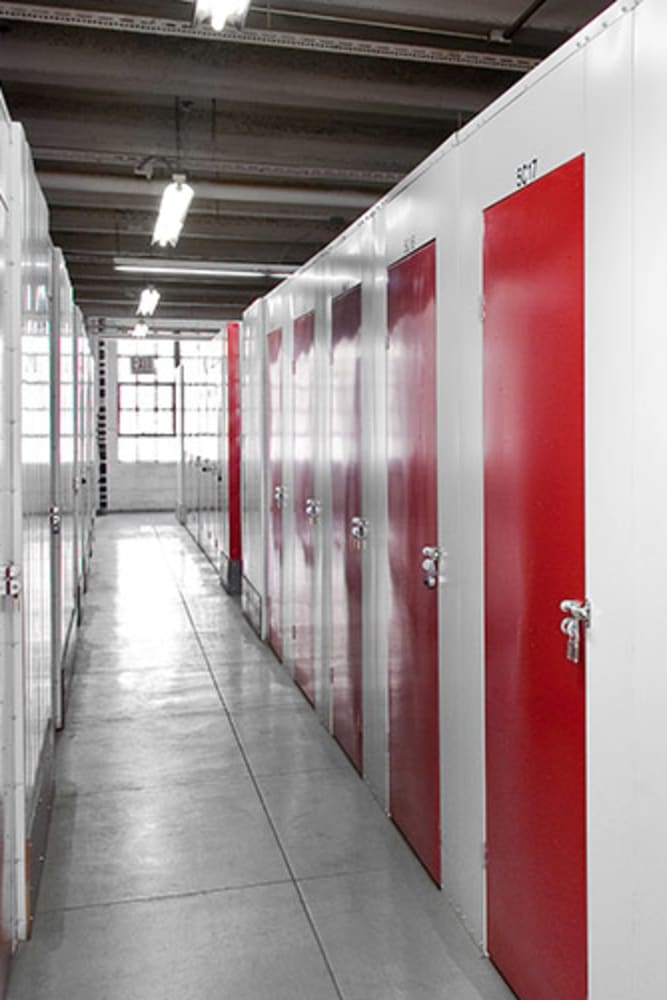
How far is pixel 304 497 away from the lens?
5695 mm

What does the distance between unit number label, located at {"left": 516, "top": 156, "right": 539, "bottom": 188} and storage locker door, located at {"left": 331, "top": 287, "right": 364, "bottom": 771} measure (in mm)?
1793

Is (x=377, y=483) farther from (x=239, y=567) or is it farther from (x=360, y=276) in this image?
(x=239, y=567)

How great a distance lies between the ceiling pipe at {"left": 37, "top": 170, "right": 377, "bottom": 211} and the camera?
25.1 feet

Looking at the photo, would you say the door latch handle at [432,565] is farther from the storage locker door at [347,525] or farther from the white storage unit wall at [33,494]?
the white storage unit wall at [33,494]

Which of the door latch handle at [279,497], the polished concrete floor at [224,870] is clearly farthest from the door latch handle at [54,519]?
the door latch handle at [279,497]

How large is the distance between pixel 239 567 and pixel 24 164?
6756mm

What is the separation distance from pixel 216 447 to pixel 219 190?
3.35 meters

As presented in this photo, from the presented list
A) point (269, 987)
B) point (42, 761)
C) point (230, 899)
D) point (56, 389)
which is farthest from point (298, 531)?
point (269, 987)

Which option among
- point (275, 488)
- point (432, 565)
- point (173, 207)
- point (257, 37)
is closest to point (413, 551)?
point (432, 565)

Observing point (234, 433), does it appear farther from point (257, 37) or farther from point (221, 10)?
point (221, 10)

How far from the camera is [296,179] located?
8.04 metres

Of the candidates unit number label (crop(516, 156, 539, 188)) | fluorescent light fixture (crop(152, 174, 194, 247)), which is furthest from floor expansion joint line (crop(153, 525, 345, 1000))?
fluorescent light fixture (crop(152, 174, 194, 247))

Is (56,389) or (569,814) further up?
(56,389)

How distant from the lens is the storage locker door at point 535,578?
2.31m
